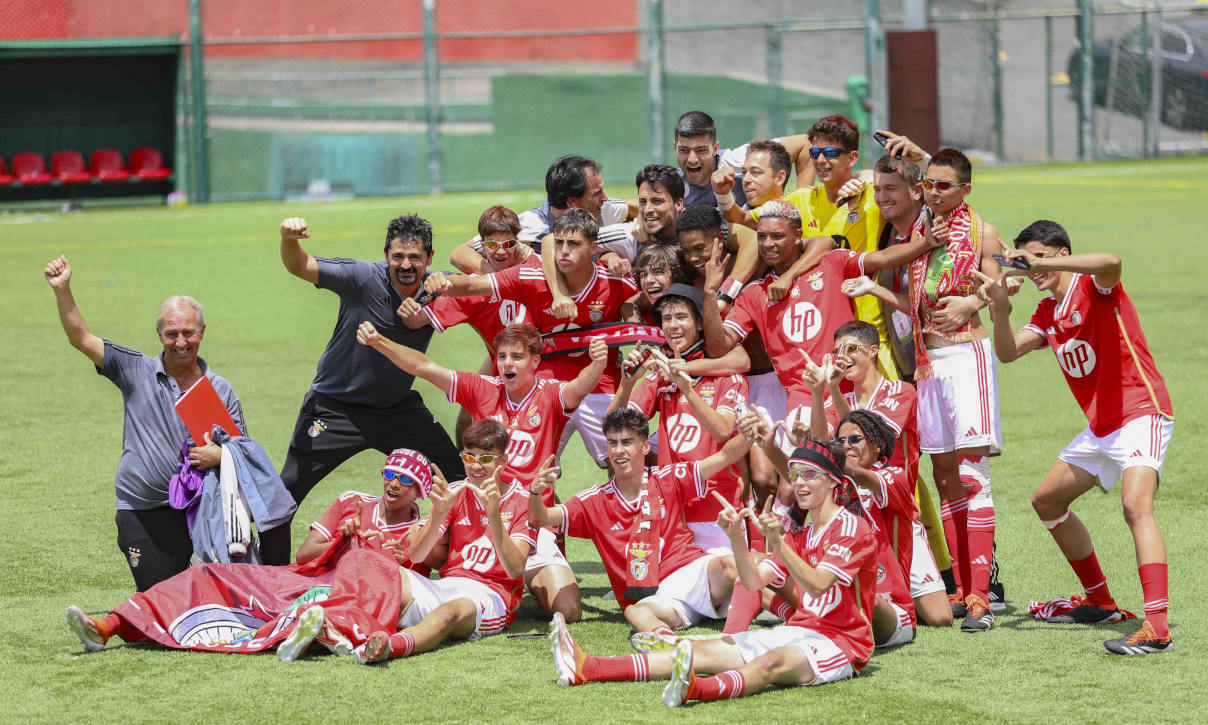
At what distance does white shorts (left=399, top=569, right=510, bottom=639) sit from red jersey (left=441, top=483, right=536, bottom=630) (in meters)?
0.06

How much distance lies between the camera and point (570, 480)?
10.2m

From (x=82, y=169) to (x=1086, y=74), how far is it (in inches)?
858

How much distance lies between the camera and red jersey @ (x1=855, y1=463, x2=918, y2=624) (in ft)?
21.7

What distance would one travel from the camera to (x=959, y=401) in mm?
7211

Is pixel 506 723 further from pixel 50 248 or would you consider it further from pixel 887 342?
pixel 50 248

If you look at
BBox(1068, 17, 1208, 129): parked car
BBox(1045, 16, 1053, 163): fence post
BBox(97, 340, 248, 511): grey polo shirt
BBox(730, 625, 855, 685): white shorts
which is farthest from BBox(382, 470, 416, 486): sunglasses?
BBox(1068, 17, 1208, 129): parked car

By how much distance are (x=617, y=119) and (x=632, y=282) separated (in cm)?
2386

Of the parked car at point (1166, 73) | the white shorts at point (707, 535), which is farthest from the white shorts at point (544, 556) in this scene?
the parked car at point (1166, 73)

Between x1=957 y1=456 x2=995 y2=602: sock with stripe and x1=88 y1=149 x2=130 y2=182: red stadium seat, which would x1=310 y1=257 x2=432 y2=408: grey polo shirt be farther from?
x1=88 y1=149 x2=130 y2=182: red stadium seat

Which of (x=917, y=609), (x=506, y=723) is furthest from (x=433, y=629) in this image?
(x=917, y=609)

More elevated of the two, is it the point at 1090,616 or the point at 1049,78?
the point at 1049,78

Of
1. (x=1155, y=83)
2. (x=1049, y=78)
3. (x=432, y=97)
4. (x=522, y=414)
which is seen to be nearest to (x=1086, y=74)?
(x=1049, y=78)

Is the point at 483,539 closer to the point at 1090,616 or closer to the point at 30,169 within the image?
the point at 1090,616

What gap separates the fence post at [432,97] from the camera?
28.7 metres
